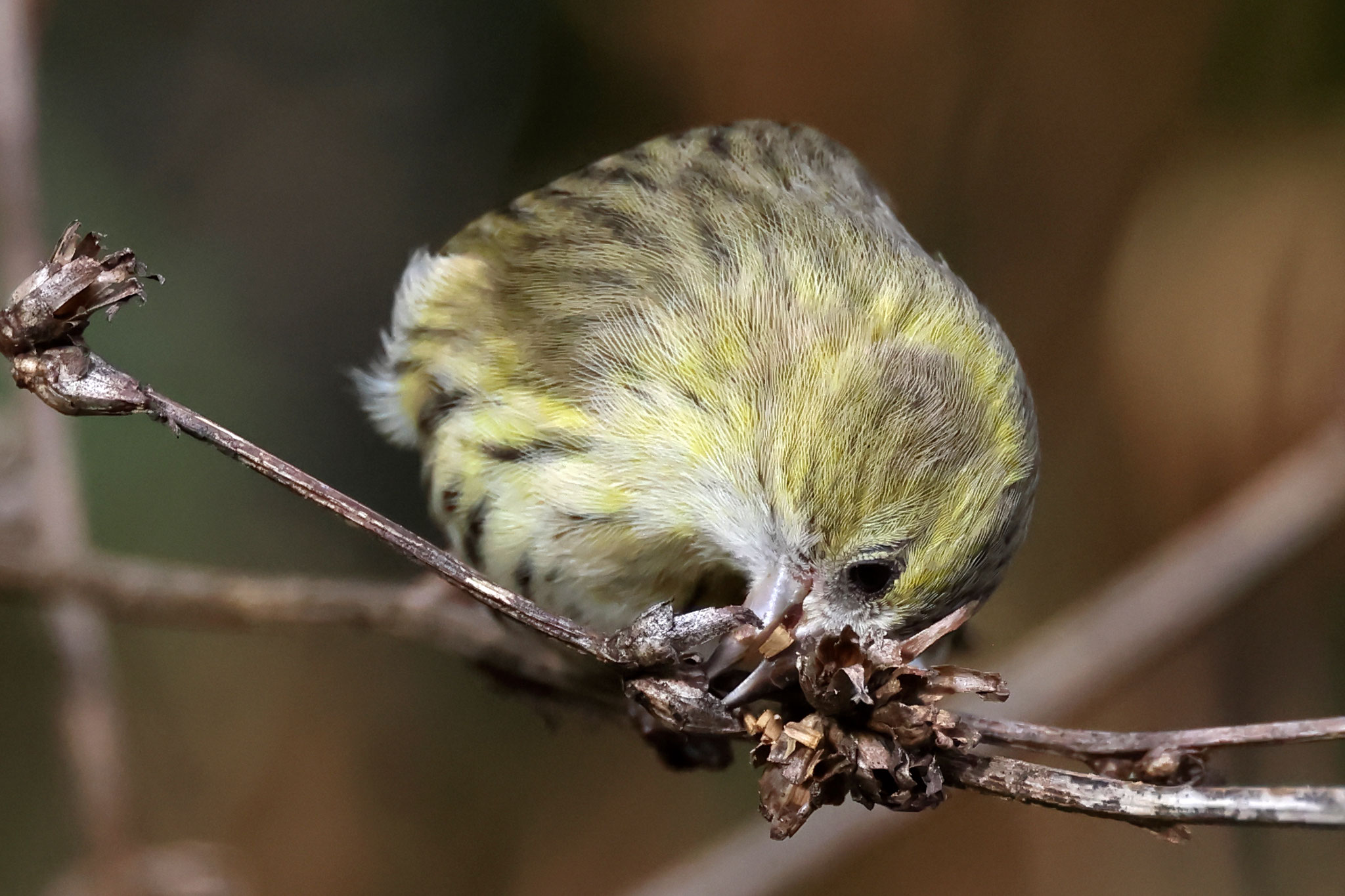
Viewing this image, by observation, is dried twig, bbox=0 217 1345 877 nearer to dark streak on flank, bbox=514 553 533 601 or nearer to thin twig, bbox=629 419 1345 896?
dark streak on flank, bbox=514 553 533 601

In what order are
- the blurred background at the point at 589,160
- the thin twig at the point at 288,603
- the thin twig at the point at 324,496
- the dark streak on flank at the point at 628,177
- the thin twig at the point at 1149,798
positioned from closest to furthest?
1. the thin twig at the point at 1149,798
2. the thin twig at the point at 324,496
3. the dark streak on flank at the point at 628,177
4. the thin twig at the point at 288,603
5. the blurred background at the point at 589,160

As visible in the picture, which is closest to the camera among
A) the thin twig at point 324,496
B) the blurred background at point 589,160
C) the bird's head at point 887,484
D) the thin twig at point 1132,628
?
the thin twig at point 324,496

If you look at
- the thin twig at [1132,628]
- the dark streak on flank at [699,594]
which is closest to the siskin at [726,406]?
the dark streak on flank at [699,594]

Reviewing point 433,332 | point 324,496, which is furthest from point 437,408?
point 324,496

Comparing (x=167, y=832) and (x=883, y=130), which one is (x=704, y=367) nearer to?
(x=883, y=130)

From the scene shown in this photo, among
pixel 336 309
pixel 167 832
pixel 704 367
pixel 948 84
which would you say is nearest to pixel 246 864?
pixel 167 832

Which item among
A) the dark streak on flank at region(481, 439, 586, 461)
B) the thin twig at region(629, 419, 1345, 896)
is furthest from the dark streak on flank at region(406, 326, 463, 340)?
the thin twig at region(629, 419, 1345, 896)

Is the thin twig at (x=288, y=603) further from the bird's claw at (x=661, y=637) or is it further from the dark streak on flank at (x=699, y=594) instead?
the bird's claw at (x=661, y=637)
